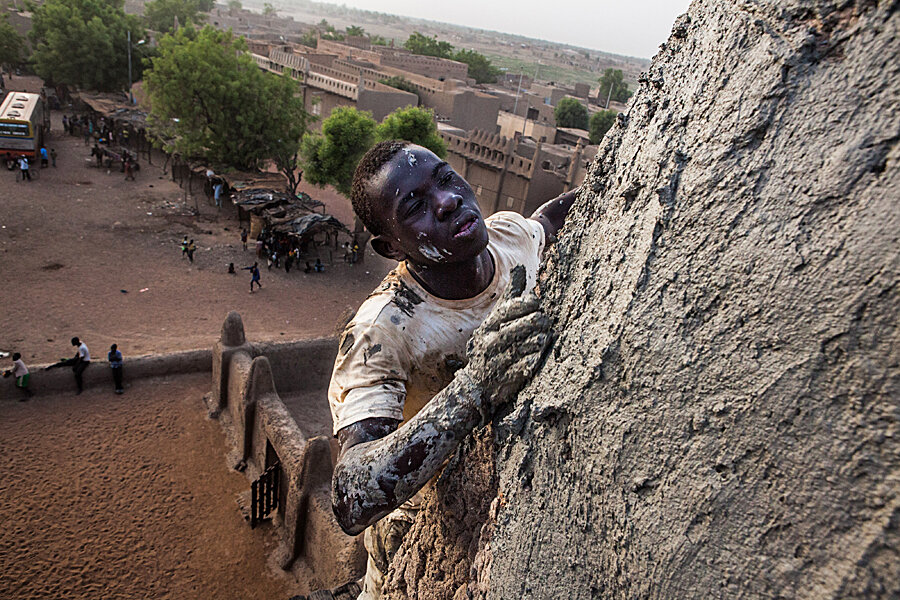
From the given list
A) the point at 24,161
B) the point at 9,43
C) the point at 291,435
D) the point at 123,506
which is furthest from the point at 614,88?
the point at 123,506

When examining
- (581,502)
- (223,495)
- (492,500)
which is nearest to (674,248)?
(581,502)

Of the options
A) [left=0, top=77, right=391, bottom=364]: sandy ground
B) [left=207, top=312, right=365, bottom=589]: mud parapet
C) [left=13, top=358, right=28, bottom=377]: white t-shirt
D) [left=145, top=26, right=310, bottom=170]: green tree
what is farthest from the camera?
[left=145, top=26, right=310, bottom=170]: green tree

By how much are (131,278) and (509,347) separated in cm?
1662

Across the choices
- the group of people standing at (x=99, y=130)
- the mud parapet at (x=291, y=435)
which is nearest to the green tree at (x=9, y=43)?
the group of people standing at (x=99, y=130)

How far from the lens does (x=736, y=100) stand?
128cm

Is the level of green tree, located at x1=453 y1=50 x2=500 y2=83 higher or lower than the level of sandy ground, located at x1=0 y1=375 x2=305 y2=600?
higher

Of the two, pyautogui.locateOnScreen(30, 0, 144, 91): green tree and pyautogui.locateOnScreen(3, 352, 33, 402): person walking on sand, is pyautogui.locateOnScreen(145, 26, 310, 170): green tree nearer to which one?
pyautogui.locateOnScreen(3, 352, 33, 402): person walking on sand

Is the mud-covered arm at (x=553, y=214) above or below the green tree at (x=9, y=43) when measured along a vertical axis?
above

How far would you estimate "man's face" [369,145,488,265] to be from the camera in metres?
2.21

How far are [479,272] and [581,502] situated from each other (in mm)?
1129

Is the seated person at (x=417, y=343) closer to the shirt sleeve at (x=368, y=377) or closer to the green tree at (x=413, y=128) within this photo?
the shirt sleeve at (x=368, y=377)

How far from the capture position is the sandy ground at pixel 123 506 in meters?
7.65

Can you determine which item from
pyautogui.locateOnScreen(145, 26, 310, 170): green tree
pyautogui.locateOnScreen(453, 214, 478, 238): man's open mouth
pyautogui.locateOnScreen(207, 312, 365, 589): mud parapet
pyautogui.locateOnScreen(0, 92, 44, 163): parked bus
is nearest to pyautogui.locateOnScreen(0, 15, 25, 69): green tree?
pyautogui.locateOnScreen(0, 92, 44, 163): parked bus

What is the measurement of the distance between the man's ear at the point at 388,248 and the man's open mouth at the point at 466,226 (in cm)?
Answer: 25
